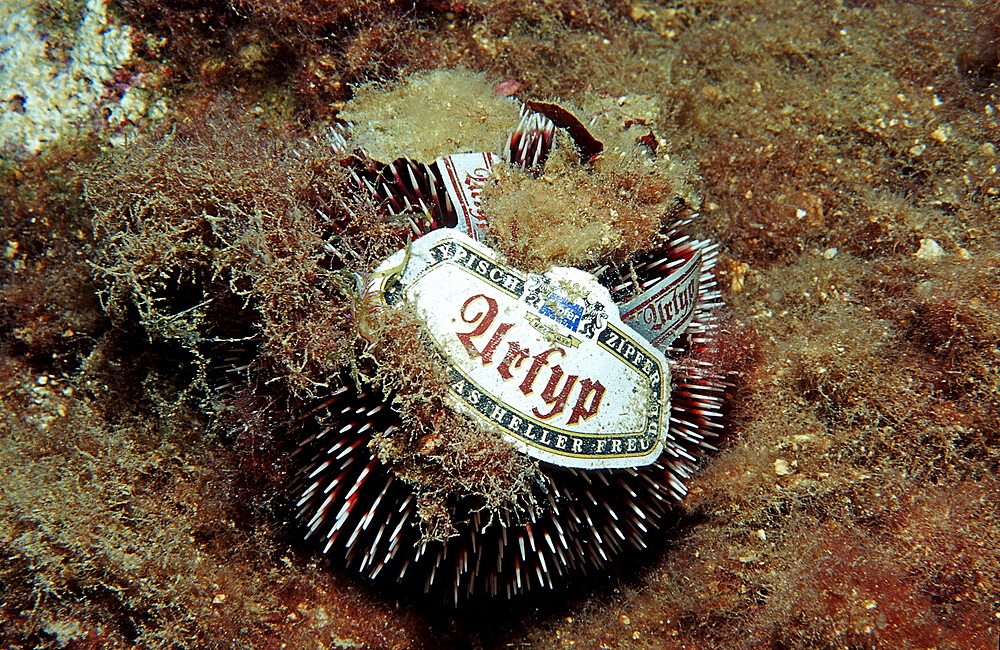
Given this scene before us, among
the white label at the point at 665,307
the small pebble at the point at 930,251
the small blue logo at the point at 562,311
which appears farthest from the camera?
the small pebble at the point at 930,251

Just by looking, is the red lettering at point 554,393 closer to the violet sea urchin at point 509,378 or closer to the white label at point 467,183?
the violet sea urchin at point 509,378

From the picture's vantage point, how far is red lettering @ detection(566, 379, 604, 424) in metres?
2.28

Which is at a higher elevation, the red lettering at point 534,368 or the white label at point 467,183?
the white label at point 467,183

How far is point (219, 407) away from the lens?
284 centimetres

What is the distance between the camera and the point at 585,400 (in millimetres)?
2303

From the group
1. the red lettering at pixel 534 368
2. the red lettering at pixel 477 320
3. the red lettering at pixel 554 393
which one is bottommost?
the red lettering at pixel 554 393

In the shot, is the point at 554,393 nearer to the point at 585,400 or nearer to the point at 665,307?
the point at 585,400

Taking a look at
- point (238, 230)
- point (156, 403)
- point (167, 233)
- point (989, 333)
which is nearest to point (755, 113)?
point (989, 333)

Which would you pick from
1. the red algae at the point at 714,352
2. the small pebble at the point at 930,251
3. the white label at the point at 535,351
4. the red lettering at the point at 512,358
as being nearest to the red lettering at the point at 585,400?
the white label at the point at 535,351

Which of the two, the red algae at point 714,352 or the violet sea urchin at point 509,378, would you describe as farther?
the red algae at point 714,352

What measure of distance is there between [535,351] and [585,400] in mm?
296

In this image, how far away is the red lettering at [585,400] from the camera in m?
2.28

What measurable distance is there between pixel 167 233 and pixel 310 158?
719 millimetres

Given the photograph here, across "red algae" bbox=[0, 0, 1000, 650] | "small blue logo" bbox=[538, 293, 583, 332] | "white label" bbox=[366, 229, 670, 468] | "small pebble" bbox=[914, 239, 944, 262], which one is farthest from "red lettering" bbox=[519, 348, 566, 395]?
"small pebble" bbox=[914, 239, 944, 262]
